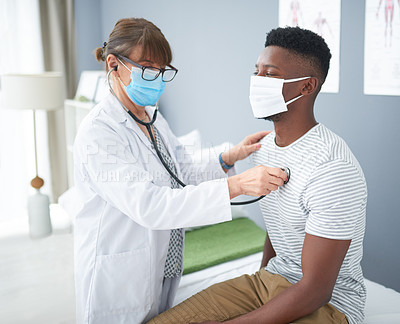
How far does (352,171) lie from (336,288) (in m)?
0.36

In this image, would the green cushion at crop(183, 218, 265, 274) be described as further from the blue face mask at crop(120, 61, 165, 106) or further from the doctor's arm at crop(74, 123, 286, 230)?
the blue face mask at crop(120, 61, 165, 106)

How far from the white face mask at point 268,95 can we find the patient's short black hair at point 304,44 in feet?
0.24

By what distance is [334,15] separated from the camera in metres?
1.83

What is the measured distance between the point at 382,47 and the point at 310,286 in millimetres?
1029

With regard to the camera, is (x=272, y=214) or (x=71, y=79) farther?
(x=71, y=79)

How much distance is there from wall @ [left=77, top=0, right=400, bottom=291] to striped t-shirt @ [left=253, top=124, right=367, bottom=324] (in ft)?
1.90

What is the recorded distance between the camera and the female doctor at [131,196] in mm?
1213

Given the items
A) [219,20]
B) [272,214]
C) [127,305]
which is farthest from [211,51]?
[127,305]

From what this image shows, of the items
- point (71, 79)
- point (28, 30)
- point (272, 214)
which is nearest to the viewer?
point (272, 214)

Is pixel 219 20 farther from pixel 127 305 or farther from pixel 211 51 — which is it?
pixel 127 305

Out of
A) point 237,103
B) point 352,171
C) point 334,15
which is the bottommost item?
point 352,171

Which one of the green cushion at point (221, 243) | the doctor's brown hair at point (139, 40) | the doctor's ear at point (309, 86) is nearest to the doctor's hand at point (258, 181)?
the doctor's ear at point (309, 86)

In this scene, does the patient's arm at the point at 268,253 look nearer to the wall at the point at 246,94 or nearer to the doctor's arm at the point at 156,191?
the doctor's arm at the point at 156,191

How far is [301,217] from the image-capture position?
4.04ft
